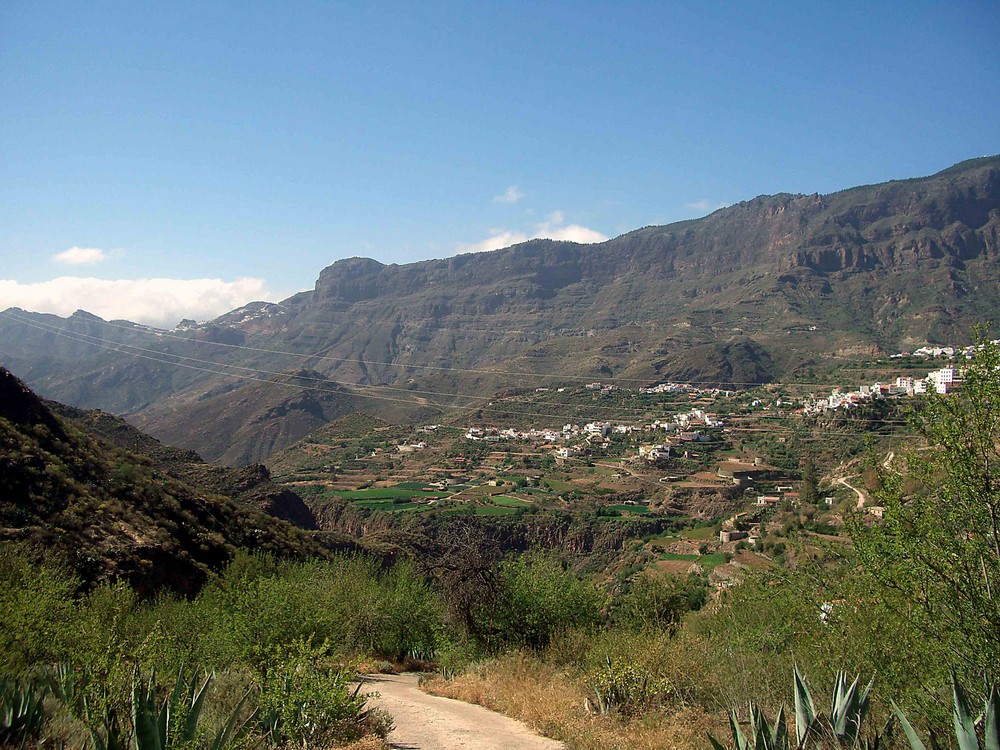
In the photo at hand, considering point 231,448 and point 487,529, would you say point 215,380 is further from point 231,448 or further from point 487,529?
point 487,529

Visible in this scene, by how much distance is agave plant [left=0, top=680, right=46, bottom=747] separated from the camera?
6656mm

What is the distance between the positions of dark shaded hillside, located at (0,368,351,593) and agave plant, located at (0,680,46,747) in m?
9.61

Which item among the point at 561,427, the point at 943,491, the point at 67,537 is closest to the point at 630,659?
the point at 943,491

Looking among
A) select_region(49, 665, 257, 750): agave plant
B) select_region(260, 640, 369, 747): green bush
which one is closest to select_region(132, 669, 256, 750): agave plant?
select_region(49, 665, 257, 750): agave plant

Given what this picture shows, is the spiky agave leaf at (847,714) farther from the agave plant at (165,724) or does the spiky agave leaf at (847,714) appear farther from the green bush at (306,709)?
the agave plant at (165,724)

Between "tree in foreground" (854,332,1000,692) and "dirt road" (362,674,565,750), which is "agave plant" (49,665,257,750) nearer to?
"dirt road" (362,674,565,750)

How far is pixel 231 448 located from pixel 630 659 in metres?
114

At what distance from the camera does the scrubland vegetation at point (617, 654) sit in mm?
6250

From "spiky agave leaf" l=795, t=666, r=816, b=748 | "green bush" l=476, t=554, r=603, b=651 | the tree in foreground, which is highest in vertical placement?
the tree in foreground

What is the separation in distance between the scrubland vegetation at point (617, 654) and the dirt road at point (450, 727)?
353 millimetres

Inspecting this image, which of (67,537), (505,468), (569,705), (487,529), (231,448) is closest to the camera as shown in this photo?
(569,705)

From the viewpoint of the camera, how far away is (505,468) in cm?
7519

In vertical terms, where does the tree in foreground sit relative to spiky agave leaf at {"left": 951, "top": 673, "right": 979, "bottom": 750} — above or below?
above

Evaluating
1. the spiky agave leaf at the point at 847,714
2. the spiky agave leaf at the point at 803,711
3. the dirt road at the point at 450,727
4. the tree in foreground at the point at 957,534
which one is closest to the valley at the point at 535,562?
the tree in foreground at the point at 957,534
